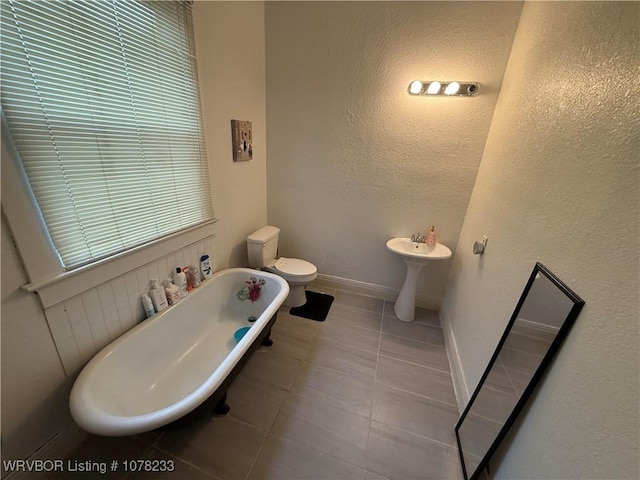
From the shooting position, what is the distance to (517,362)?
3.45 ft

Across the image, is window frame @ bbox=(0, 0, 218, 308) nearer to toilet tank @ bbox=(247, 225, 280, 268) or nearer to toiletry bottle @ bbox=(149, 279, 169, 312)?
toiletry bottle @ bbox=(149, 279, 169, 312)

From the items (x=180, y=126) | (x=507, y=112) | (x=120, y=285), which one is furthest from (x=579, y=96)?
(x=120, y=285)

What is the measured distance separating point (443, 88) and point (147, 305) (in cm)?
257

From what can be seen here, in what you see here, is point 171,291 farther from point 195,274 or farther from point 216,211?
point 216,211

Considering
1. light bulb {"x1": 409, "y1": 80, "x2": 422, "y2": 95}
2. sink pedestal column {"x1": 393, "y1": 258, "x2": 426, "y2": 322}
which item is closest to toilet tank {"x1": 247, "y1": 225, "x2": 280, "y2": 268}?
sink pedestal column {"x1": 393, "y1": 258, "x2": 426, "y2": 322}

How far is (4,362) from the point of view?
0.95 meters

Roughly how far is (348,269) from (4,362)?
2.36 m

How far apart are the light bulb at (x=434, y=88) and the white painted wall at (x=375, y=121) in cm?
8

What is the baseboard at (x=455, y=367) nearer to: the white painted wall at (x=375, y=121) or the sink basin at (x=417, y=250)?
the white painted wall at (x=375, y=121)

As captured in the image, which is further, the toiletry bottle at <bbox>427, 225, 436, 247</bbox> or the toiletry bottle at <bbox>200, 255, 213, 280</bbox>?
the toiletry bottle at <bbox>427, 225, 436, 247</bbox>

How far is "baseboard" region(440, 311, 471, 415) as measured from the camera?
5.07 feet

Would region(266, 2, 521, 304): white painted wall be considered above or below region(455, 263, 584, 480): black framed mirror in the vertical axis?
above

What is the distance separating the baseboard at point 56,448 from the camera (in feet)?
3.46

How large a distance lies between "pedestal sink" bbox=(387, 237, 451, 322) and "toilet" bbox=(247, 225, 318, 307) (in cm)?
83
